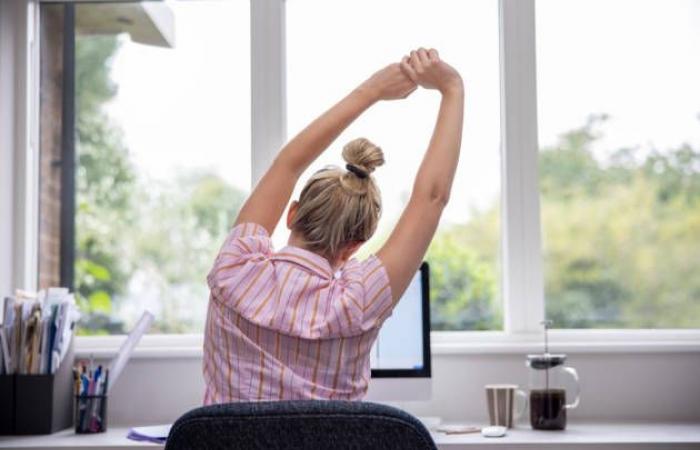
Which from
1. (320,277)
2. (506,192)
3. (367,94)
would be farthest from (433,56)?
(506,192)

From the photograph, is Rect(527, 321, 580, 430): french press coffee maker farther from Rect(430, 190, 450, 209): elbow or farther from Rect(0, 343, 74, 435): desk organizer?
Rect(430, 190, 450, 209): elbow

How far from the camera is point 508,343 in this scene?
3326mm

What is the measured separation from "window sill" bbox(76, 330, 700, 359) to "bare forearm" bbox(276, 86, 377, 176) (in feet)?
5.72

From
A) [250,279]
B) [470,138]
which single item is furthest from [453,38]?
[250,279]

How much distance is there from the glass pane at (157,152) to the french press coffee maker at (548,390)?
1116mm

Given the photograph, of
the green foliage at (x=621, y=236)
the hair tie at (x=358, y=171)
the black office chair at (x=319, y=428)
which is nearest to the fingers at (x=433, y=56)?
the hair tie at (x=358, y=171)

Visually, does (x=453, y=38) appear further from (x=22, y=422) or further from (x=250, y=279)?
(x=250, y=279)

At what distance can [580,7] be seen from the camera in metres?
3.49

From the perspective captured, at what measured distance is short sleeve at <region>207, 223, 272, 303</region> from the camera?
144 centimetres

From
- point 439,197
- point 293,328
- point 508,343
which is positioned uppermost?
point 439,197

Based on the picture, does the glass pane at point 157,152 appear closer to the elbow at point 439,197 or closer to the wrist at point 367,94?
the wrist at point 367,94

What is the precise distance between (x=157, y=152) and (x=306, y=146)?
205 cm

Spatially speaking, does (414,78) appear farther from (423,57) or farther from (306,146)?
(306,146)

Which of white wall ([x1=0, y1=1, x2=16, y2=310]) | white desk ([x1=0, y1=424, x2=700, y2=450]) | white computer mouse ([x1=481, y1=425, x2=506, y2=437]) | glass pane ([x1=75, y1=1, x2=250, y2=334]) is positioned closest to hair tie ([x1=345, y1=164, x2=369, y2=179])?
white desk ([x1=0, y1=424, x2=700, y2=450])
